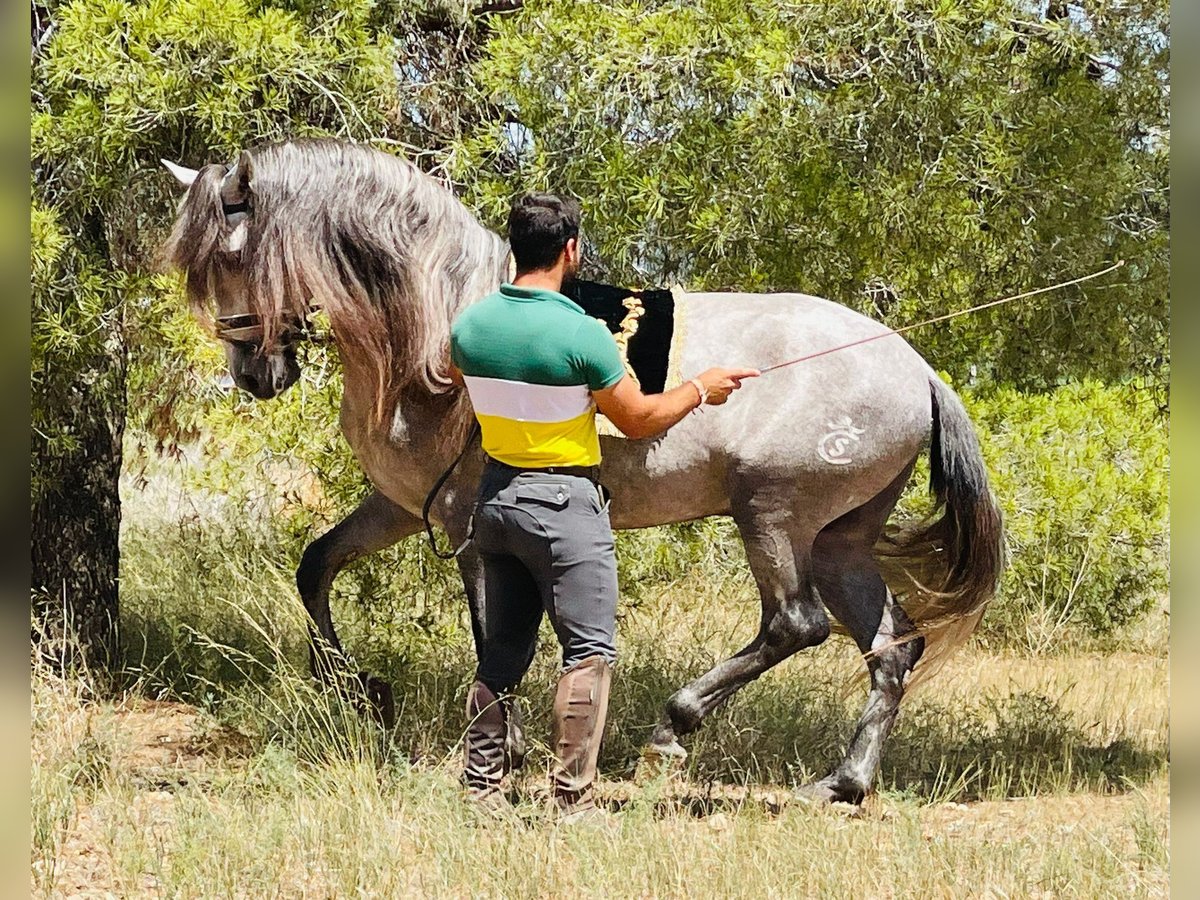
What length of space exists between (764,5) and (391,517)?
2.54 metres

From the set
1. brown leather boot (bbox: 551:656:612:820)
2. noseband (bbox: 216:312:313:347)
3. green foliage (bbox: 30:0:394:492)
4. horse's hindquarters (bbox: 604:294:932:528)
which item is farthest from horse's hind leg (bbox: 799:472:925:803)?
green foliage (bbox: 30:0:394:492)

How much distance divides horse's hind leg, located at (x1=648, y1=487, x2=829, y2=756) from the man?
2.80ft

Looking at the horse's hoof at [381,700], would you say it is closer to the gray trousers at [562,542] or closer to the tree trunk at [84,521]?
the gray trousers at [562,542]

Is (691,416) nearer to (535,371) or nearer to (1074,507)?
(535,371)

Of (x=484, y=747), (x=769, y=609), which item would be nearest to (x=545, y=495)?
(x=484, y=747)

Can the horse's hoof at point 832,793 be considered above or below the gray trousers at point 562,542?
below

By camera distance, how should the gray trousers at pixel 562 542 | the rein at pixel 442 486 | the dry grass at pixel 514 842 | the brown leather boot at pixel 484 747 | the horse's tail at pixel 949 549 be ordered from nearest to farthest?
the dry grass at pixel 514 842 < the gray trousers at pixel 562 542 < the brown leather boot at pixel 484 747 < the rein at pixel 442 486 < the horse's tail at pixel 949 549

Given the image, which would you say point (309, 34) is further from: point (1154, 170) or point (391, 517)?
point (1154, 170)

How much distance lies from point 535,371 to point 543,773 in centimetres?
202

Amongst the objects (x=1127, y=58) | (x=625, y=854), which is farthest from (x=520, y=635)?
(x=1127, y=58)

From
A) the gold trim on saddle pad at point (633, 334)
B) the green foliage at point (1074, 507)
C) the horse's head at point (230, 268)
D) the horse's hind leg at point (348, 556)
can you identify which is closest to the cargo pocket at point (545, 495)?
the gold trim on saddle pad at point (633, 334)

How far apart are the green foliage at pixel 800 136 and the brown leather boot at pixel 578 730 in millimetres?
2103

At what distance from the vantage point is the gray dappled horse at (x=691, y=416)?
4789 mm

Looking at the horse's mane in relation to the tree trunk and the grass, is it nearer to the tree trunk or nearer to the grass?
the grass
